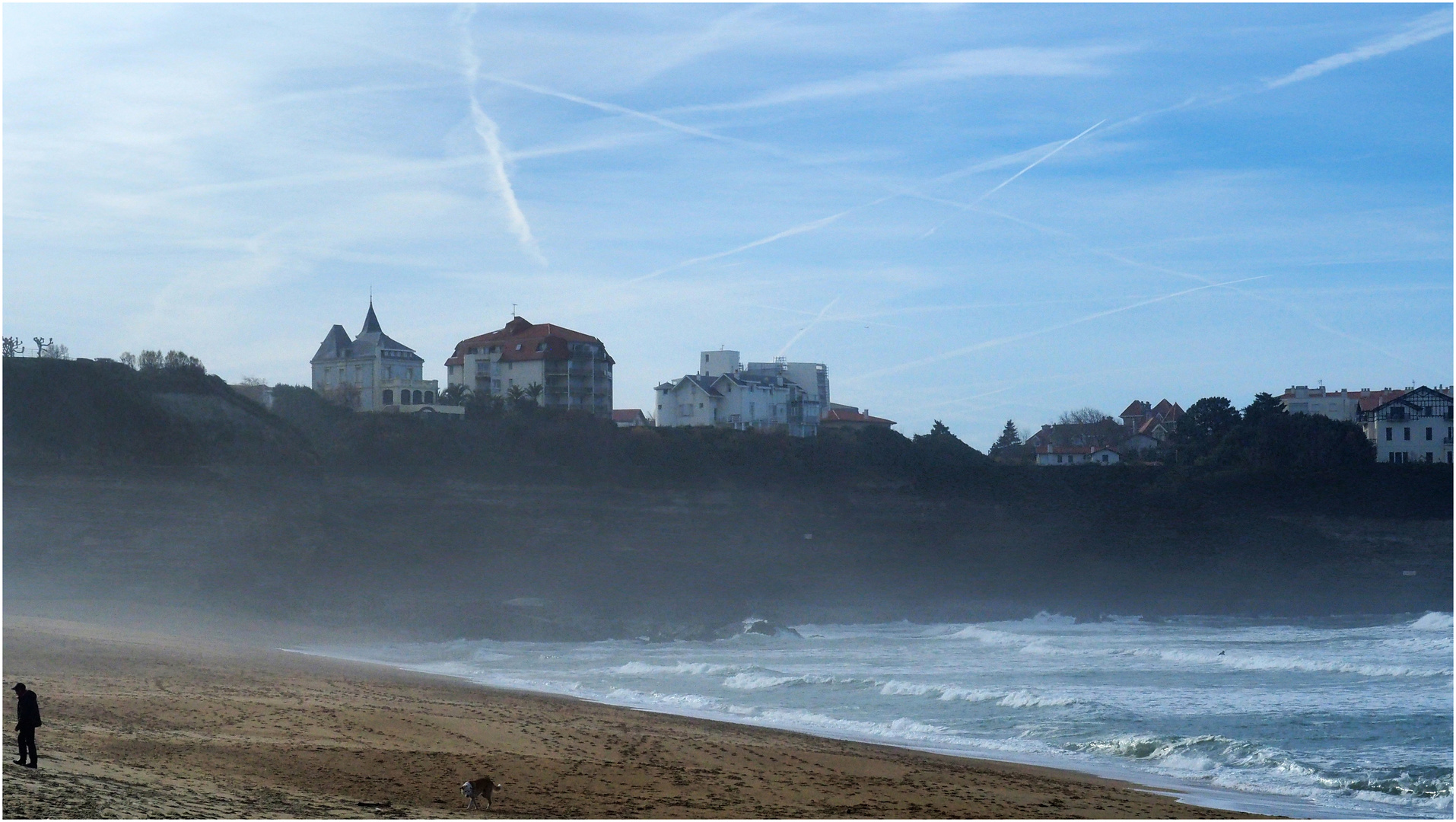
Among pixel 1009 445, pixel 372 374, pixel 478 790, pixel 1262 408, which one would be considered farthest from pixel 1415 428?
pixel 478 790

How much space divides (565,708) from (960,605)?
28770mm

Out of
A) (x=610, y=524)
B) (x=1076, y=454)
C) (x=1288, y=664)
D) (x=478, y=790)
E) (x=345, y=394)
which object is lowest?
(x=1288, y=664)

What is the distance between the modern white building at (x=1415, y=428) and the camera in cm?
7219

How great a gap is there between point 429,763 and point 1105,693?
15204mm

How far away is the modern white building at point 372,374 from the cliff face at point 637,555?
1774 centimetres

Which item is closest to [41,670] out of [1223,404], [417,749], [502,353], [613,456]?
[417,749]

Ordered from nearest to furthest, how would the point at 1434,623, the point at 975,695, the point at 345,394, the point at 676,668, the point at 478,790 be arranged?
the point at 478,790 → the point at 975,695 → the point at 676,668 → the point at 1434,623 → the point at 345,394

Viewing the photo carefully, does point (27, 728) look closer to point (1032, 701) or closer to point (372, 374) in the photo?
point (1032, 701)

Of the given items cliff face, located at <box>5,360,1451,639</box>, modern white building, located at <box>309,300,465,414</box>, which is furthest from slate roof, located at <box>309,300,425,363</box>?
cliff face, located at <box>5,360,1451,639</box>

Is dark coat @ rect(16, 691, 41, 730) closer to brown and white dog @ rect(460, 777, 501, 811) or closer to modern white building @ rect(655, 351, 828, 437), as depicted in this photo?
brown and white dog @ rect(460, 777, 501, 811)

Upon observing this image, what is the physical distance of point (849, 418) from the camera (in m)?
90.6

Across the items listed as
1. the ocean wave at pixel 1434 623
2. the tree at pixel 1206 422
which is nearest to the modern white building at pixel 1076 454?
the tree at pixel 1206 422

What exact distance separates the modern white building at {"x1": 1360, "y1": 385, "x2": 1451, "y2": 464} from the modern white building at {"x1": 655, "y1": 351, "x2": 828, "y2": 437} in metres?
37.0

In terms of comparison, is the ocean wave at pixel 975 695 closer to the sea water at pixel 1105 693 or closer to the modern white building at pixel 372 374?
the sea water at pixel 1105 693
